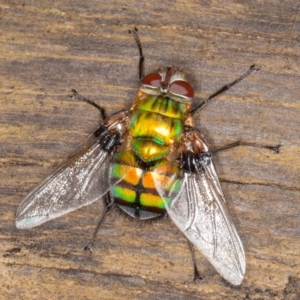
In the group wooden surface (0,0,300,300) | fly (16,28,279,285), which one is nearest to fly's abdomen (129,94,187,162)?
fly (16,28,279,285)

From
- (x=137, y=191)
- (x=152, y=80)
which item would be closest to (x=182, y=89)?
(x=152, y=80)

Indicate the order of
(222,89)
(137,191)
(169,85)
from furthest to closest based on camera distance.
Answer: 1. (222,89)
2. (169,85)
3. (137,191)

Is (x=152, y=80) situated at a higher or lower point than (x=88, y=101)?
higher

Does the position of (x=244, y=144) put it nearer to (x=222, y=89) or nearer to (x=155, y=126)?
(x=222, y=89)

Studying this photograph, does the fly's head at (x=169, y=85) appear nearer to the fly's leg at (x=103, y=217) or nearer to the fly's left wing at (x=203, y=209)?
the fly's left wing at (x=203, y=209)

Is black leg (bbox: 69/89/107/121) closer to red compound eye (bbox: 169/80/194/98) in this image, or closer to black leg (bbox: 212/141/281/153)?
red compound eye (bbox: 169/80/194/98)

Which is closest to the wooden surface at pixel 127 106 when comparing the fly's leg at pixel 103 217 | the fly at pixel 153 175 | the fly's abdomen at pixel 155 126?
the fly's leg at pixel 103 217
